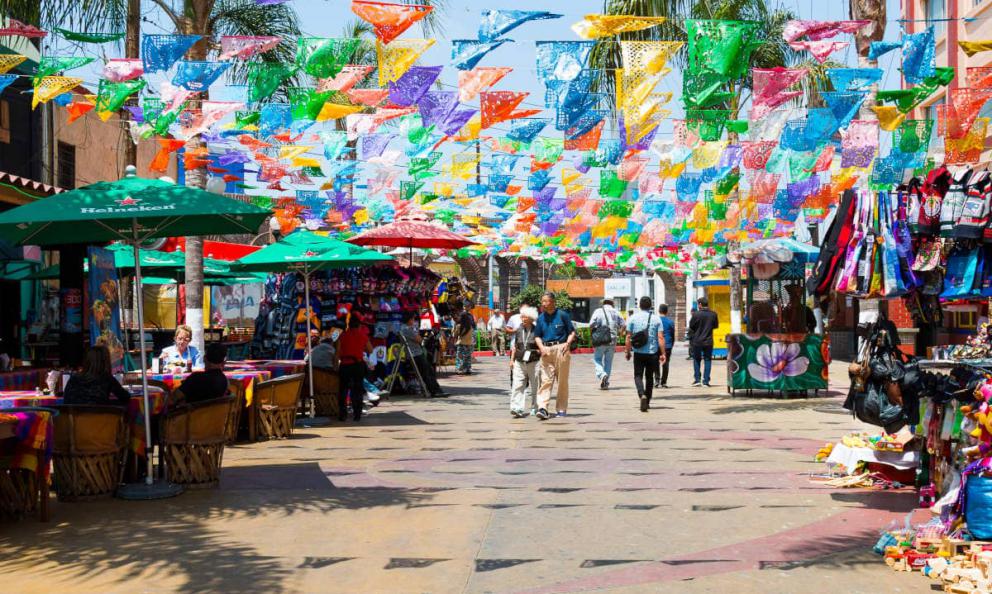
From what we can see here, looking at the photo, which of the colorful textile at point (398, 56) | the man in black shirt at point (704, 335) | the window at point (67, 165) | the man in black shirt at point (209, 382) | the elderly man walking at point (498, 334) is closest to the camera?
the man in black shirt at point (209, 382)

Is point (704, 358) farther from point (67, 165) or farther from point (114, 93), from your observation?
point (67, 165)

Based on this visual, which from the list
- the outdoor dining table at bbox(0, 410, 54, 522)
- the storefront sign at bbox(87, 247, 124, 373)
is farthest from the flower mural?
the outdoor dining table at bbox(0, 410, 54, 522)

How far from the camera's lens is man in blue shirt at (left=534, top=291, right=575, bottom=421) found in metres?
14.6

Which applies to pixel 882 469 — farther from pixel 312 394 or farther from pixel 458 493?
pixel 312 394

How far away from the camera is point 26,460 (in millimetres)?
7504

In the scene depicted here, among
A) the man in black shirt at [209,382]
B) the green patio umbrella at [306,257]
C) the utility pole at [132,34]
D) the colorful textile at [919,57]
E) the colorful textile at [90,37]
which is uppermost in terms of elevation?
the utility pole at [132,34]

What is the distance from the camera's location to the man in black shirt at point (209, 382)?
9.16m

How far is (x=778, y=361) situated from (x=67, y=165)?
16598mm

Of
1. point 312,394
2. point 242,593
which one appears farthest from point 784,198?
point 242,593

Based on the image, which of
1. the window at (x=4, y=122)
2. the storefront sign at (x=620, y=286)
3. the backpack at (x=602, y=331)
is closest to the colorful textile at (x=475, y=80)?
the backpack at (x=602, y=331)

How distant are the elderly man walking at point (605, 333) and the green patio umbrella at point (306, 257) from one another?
237 inches

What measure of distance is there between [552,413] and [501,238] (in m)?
21.2

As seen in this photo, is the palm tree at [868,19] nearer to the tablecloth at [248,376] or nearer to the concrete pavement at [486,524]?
the concrete pavement at [486,524]

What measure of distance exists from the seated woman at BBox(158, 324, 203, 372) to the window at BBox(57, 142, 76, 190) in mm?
12808
